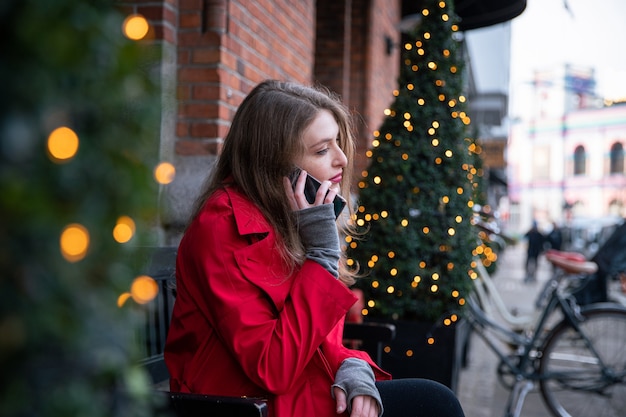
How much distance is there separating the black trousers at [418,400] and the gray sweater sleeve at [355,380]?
0.09 meters

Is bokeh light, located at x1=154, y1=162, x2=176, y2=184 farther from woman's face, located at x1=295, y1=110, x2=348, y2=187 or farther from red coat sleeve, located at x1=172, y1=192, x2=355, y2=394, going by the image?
woman's face, located at x1=295, y1=110, x2=348, y2=187

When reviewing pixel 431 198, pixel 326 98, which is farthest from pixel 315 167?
pixel 431 198

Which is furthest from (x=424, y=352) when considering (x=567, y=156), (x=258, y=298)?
(x=567, y=156)

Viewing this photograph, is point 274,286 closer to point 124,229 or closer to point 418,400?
point 418,400

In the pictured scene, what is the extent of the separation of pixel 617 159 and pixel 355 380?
62.8 metres

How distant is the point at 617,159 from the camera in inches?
2234

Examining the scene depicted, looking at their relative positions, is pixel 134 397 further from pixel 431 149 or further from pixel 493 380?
pixel 493 380

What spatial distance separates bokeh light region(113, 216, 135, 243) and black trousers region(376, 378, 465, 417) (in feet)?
4.45

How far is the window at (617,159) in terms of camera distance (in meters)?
56.1

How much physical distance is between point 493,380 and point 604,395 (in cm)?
120

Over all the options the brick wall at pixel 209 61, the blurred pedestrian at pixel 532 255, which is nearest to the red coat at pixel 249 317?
the brick wall at pixel 209 61

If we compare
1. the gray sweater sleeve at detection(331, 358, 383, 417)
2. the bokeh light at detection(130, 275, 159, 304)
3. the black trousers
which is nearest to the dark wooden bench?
the black trousers

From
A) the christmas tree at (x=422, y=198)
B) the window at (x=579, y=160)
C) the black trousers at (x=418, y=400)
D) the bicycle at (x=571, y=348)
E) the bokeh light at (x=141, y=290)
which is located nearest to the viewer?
the bokeh light at (x=141, y=290)

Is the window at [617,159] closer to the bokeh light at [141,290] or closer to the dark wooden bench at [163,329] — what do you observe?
the dark wooden bench at [163,329]
